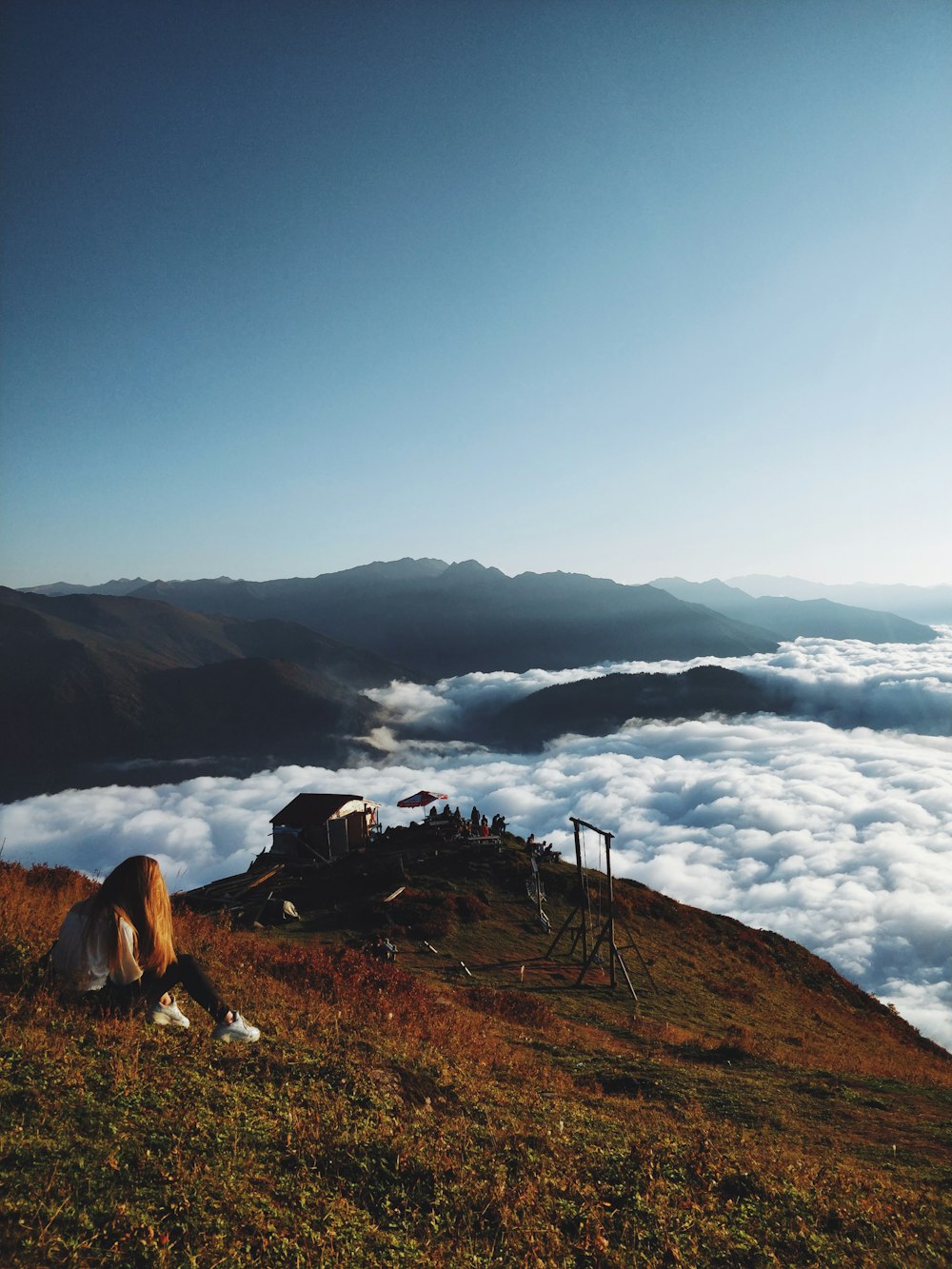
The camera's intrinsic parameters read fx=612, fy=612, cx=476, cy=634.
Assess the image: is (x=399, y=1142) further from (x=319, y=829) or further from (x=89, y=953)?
(x=319, y=829)

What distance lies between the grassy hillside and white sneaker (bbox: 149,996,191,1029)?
119mm

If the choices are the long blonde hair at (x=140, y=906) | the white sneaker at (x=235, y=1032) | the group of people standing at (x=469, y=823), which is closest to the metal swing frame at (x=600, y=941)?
the group of people standing at (x=469, y=823)

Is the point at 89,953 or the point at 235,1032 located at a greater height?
the point at 89,953

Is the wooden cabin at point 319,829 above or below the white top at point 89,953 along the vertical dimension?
below

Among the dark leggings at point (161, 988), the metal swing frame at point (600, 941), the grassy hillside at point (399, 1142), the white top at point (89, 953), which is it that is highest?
the white top at point (89, 953)

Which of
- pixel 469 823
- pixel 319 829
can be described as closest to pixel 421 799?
pixel 469 823

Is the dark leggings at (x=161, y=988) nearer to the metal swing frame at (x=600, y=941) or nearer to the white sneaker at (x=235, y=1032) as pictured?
the white sneaker at (x=235, y=1032)

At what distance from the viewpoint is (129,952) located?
20.2 ft

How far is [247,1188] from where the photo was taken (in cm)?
472

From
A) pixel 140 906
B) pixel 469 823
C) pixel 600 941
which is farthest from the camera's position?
pixel 469 823

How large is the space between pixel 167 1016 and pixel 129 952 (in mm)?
1048

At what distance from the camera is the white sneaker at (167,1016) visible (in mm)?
6566

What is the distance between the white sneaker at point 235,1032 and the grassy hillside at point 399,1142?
6.6 inches

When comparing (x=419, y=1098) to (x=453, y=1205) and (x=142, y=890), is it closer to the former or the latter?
(x=453, y=1205)
